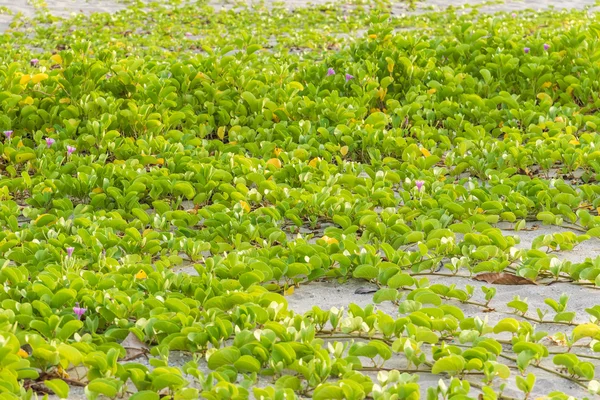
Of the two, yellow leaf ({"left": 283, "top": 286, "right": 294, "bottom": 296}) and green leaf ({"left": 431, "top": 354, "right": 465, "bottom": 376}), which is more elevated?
green leaf ({"left": 431, "top": 354, "right": 465, "bottom": 376})

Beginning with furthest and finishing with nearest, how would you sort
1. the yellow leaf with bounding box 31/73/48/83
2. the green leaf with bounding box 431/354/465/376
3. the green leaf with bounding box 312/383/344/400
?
the yellow leaf with bounding box 31/73/48/83 → the green leaf with bounding box 431/354/465/376 → the green leaf with bounding box 312/383/344/400

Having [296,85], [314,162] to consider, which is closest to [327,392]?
[314,162]

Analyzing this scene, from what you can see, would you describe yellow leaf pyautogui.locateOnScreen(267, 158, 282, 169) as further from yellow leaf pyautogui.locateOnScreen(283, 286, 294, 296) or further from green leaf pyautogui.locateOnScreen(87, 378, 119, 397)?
green leaf pyautogui.locateOnScreen(87, 378, 119, 397)

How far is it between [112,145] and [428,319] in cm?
280

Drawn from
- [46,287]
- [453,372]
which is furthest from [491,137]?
[46,287]

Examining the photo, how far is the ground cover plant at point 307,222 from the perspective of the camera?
9.05ft

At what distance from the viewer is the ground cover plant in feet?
9.05

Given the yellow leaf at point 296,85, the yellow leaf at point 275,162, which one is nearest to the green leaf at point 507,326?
the yellow leaf at point 275,162

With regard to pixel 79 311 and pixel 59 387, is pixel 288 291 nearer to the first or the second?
pixel 79 311

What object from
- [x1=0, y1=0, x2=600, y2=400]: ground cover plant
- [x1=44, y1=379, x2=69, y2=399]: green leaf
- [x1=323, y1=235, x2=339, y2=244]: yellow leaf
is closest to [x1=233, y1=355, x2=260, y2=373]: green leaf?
[x1=0, y1=0, x2=600, y2=400]: ground cover plant

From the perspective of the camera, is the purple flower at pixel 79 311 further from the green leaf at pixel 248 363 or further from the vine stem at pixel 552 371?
the vine stem at pixel 552 371

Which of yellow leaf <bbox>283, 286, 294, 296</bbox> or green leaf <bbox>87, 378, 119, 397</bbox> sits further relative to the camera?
yellow leaf <bbox>283, 286, 294, 296</bbox>

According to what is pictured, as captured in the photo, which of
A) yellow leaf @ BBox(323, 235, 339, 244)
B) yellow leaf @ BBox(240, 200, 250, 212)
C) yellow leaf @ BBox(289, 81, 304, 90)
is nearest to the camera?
yellow leaf @ BBox(323, 235, 339, 244)

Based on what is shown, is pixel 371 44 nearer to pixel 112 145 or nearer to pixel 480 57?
pixel 480 57
